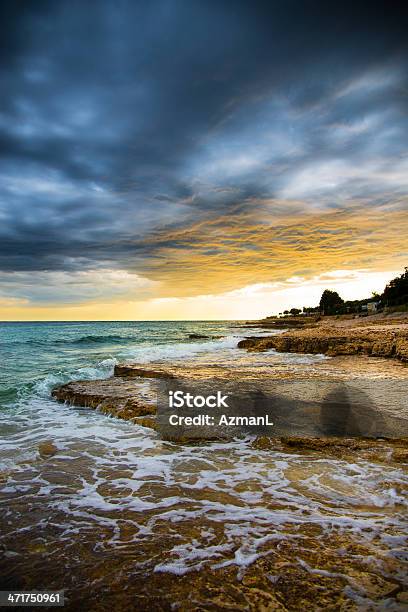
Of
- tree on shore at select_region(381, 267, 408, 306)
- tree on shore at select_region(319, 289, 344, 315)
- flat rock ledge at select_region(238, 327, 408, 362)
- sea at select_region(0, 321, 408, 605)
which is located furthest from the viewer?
tree on shore at select_region(319, 289, 344, 315)

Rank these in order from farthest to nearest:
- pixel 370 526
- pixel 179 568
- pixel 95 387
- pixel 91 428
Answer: pixel 95 387
pixel 91 428
pixel 370 526
pixel 179 568

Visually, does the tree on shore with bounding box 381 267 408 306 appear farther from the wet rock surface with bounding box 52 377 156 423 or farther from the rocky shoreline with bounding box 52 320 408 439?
the wet rock surface with bounding box 52 377 156 423

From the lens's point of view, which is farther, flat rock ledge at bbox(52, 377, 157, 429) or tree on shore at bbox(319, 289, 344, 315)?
tree on shore at bbox(319, 289, 344, 315)

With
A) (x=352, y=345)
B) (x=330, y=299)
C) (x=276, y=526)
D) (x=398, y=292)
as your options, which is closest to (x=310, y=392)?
(x=276, y=526)

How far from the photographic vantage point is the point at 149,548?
10.6ft

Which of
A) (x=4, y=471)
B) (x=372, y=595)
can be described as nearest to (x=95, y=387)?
(x=4, y=471)

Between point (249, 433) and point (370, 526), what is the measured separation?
306 centimetres

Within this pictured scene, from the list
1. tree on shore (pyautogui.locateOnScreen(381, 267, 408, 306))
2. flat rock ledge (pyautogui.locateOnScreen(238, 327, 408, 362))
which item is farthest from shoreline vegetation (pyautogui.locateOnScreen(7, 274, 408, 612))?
tree on shore (pyautogui.locateOnScreen(381, 267, 408, 306))

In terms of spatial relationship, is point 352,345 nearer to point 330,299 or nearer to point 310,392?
point 310,392

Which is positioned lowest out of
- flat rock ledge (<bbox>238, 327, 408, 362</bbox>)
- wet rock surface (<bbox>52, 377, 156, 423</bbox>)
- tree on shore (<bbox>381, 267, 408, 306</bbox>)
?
wet rock surface (<bbox>52, 377, 156, 423</bbox>)

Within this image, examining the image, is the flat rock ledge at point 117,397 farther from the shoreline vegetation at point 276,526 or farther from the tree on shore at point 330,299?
the tree on shore at point 330,299

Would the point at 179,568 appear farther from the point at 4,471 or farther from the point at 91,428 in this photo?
the point at 91,428

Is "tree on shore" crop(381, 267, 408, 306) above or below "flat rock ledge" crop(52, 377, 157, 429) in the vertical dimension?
above

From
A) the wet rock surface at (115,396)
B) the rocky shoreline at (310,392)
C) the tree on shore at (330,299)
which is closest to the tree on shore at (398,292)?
the tree on shore at (330,299)
